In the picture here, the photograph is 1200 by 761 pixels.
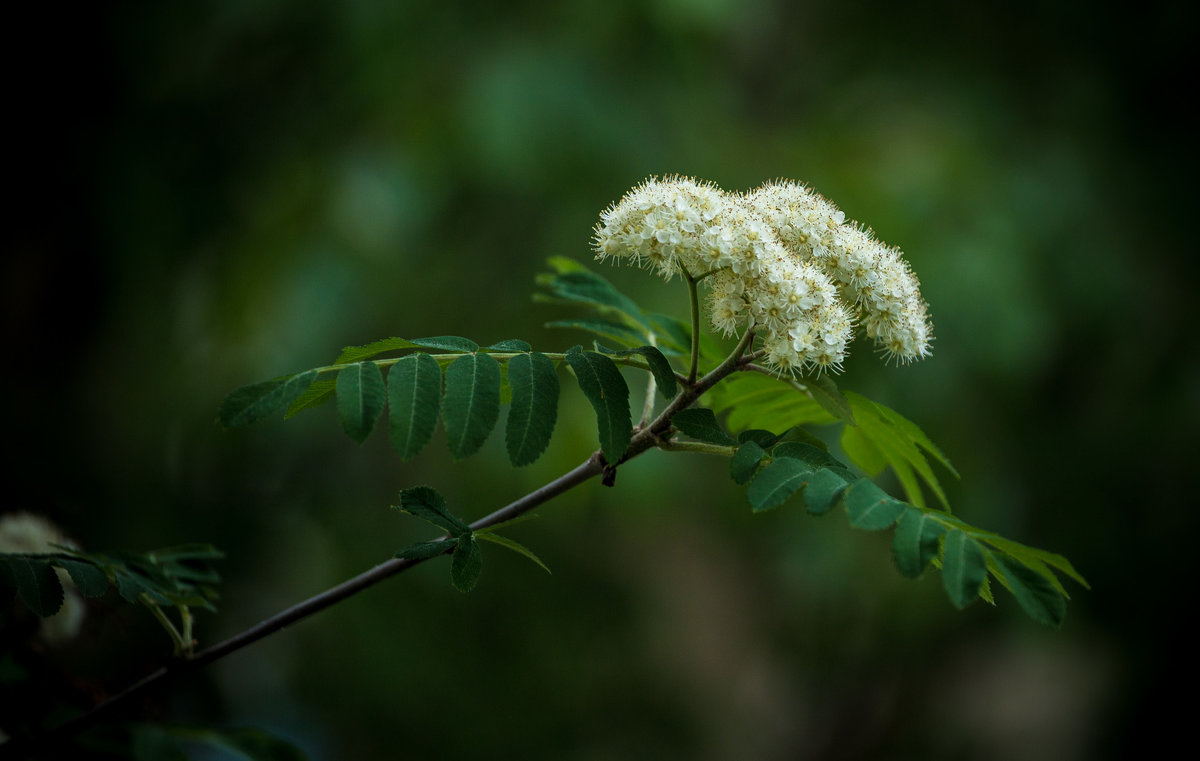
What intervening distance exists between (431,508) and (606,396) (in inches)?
11.8

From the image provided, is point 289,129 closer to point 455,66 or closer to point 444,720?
point 455,66

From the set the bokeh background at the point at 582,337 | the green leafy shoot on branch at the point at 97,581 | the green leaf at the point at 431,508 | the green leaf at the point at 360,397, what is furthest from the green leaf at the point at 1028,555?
the bokeh background at the point at 582,337

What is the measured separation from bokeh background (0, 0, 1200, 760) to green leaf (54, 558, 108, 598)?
2.41 m

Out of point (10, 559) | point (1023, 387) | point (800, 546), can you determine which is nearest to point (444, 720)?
point (800, 546)

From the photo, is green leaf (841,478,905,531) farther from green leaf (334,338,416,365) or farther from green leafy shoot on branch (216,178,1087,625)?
green leaf (334,338,416,365)

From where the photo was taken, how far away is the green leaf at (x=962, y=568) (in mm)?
993

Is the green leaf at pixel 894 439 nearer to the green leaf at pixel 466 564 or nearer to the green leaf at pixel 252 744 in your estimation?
the green leaf at pixel 466 564

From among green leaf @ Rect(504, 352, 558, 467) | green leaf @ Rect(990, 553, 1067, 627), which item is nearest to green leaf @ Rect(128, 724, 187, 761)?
green leaf @ Rect(504, 352, 558, 467)

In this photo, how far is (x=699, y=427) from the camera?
125 centimetres

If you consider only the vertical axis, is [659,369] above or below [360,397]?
above

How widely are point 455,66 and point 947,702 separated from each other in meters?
5.19

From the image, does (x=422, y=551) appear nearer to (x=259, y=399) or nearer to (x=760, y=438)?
(x=259, y=399)

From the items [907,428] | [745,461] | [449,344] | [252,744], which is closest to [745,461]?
[745,461]

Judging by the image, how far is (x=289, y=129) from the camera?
4.53 m
